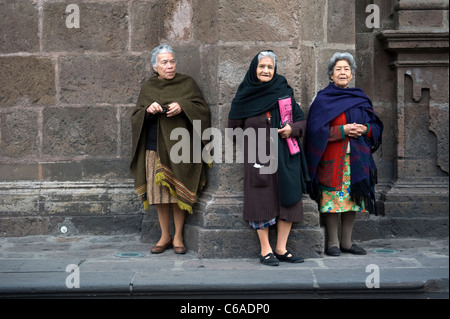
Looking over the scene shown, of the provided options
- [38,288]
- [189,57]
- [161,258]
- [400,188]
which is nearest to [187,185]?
[161,258]

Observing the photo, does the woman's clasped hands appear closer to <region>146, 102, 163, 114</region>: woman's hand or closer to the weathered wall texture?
<region>146, 102, 163, 114</region>: woman's hand

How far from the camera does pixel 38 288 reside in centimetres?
460

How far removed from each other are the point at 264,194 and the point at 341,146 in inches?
31.1

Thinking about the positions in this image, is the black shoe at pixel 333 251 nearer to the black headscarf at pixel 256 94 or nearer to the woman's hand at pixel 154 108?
the black headscarf at pixel 256 94

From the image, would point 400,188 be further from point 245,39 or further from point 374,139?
point 245,39

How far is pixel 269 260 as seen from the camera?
515cm

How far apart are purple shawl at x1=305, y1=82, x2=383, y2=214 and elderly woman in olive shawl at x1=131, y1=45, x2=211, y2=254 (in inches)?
35.0

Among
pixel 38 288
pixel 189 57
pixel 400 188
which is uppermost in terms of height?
pixel 189 57

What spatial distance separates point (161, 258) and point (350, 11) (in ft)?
9.05

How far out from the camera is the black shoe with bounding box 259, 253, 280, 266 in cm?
512

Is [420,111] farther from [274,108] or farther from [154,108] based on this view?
[154,108]

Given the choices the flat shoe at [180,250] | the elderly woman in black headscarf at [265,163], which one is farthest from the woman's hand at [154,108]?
the flat shoe at [180,250]

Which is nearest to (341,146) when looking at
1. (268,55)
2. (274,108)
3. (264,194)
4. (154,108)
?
(274,108)

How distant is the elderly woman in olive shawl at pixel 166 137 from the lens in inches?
219
